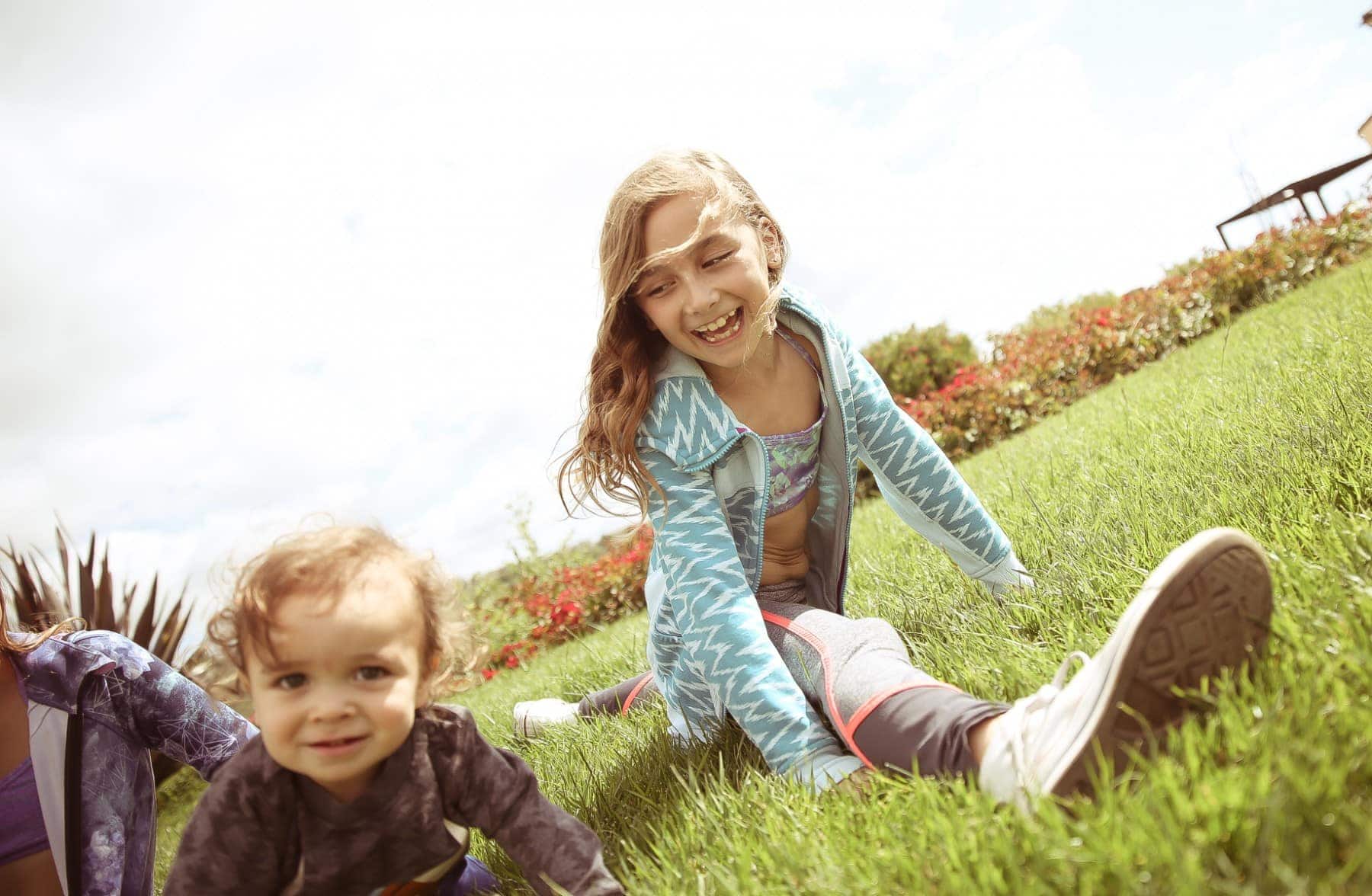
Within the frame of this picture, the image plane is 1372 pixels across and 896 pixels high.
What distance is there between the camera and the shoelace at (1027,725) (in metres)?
1.32

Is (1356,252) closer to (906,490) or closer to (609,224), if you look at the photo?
(906,490)

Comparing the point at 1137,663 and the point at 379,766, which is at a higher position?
the point at 379,766

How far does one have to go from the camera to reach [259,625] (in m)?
1.43

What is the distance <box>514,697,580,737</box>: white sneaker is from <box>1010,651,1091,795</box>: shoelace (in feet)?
6.62

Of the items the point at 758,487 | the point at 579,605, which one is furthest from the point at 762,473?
the point at 579,605

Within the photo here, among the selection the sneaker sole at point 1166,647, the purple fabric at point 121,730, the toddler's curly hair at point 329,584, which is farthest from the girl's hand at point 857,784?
the purple fabric at point 121,730

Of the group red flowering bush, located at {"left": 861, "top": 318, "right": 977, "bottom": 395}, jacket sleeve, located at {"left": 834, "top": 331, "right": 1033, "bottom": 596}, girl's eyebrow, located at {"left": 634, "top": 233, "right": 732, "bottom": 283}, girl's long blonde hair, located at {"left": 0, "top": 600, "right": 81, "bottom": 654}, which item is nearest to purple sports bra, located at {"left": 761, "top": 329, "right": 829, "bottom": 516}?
jacket sleeve, located at {"left": 834, "top": 331, "right": 1033, "bottom": 596}

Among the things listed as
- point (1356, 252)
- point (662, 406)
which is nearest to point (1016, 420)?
point (1356, 252)

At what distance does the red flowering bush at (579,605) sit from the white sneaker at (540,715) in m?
4.57

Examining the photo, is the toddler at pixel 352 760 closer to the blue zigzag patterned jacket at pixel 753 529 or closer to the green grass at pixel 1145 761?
the green grass at pixel 1145 761

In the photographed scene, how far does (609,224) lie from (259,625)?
4.60ft

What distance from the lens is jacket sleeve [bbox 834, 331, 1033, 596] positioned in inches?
101

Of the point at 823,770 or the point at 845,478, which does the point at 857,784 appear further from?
the point at 845,478

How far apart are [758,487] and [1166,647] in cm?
124
